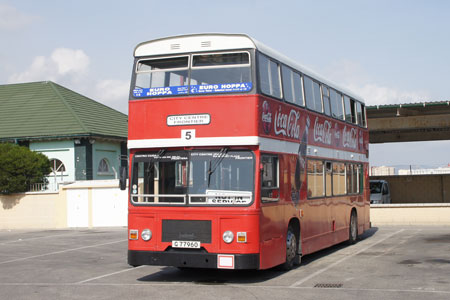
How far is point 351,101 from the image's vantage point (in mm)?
19531

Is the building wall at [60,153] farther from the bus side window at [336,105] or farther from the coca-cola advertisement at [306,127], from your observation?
the bus side window at [336,105]

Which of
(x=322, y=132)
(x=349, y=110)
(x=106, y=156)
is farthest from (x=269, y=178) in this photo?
(x=106, y=156)

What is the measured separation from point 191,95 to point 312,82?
4.70 meters

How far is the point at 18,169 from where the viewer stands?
106 ft

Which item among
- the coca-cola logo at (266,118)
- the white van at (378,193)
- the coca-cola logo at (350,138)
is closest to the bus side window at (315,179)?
the coca-cola logo at (350,138)

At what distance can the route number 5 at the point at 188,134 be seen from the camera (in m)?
11.8

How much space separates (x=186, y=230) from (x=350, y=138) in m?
8.82

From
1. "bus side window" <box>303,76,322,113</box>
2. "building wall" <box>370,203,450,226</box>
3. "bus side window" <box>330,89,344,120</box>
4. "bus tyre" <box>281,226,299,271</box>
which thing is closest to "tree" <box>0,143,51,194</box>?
"building wall" <box>370,203,450,226</box>

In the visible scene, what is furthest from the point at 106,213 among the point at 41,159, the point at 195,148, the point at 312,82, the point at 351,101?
the point at 195,148

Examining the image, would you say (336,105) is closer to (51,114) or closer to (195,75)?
(195,75)

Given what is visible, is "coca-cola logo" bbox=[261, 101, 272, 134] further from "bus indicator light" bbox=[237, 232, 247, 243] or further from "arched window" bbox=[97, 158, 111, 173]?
"arched window" bbox=[97, 158, 111, 173]

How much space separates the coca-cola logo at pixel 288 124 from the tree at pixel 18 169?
71.0 feet

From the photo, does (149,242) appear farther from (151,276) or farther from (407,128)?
(407,128)

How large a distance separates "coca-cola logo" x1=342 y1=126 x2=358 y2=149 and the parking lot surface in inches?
117
